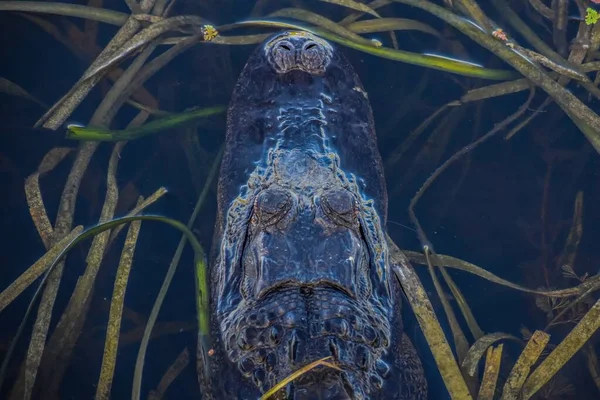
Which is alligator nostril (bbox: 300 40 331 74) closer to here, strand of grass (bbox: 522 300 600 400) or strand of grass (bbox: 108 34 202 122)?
strand of grass (bbox: 108 34 202 122)

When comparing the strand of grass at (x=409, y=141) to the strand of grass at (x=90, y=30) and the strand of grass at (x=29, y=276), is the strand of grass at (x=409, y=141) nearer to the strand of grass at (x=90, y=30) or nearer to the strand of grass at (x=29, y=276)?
the strand of grass at (x=29, y=276)

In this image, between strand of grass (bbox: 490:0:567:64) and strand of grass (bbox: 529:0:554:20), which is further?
strand of grass (bbox: 529:0:554:20)

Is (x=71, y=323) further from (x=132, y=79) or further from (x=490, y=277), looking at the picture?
(x=490, y=277)

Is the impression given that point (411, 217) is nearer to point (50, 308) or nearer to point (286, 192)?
point (286, 192)

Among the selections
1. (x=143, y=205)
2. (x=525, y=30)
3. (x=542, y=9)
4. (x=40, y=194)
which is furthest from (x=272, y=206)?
(x=542, y=9)

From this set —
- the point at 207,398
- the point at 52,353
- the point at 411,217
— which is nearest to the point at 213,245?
the point at 207,398

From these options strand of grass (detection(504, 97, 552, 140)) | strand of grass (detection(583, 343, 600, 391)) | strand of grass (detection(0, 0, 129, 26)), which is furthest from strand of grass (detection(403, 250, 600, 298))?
strand of grass (detection(0, 0, 129, 26))
